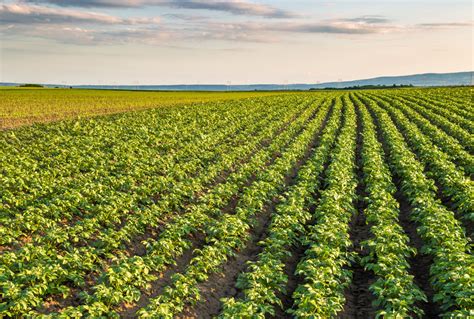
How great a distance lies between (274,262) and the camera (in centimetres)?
866

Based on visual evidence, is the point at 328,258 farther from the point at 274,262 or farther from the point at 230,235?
the point at 230,235

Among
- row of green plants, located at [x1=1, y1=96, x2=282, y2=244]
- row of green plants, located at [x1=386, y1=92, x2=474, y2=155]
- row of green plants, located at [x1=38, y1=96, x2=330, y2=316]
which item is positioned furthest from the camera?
row of green plants, located at [x1=386, y1=92, x2=474, y2=155]

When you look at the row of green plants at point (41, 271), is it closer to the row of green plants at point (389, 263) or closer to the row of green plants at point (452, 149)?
the row of green plants at point (389, 263)

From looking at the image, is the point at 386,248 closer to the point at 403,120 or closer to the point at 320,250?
the point at 320,250

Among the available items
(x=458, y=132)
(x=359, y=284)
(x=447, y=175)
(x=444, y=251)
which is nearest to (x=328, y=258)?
(x=359, y=284)

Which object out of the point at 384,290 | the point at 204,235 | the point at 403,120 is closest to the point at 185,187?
the point at 204,235

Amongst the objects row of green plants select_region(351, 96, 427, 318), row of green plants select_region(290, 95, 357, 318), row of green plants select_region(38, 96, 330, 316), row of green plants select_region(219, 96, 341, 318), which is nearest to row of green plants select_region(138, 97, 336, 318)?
row of green plants select_region(38, 96, 330, 316)

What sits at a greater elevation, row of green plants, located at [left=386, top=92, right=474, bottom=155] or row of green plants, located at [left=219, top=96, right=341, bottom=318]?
row of green plants, located at [left=386, top=92, right=474, bottom=155]

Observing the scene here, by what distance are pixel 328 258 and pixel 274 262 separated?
1033mm

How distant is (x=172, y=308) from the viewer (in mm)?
7332

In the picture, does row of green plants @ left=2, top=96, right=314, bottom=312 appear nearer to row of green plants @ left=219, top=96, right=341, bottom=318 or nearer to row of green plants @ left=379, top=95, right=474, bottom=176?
row of green plants @ left=219, top=96, right=341, bottom=318

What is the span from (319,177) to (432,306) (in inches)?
321

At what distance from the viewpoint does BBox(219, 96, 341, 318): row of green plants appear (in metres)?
7.08

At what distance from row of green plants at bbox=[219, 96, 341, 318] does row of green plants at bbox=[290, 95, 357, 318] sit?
0.37 m
